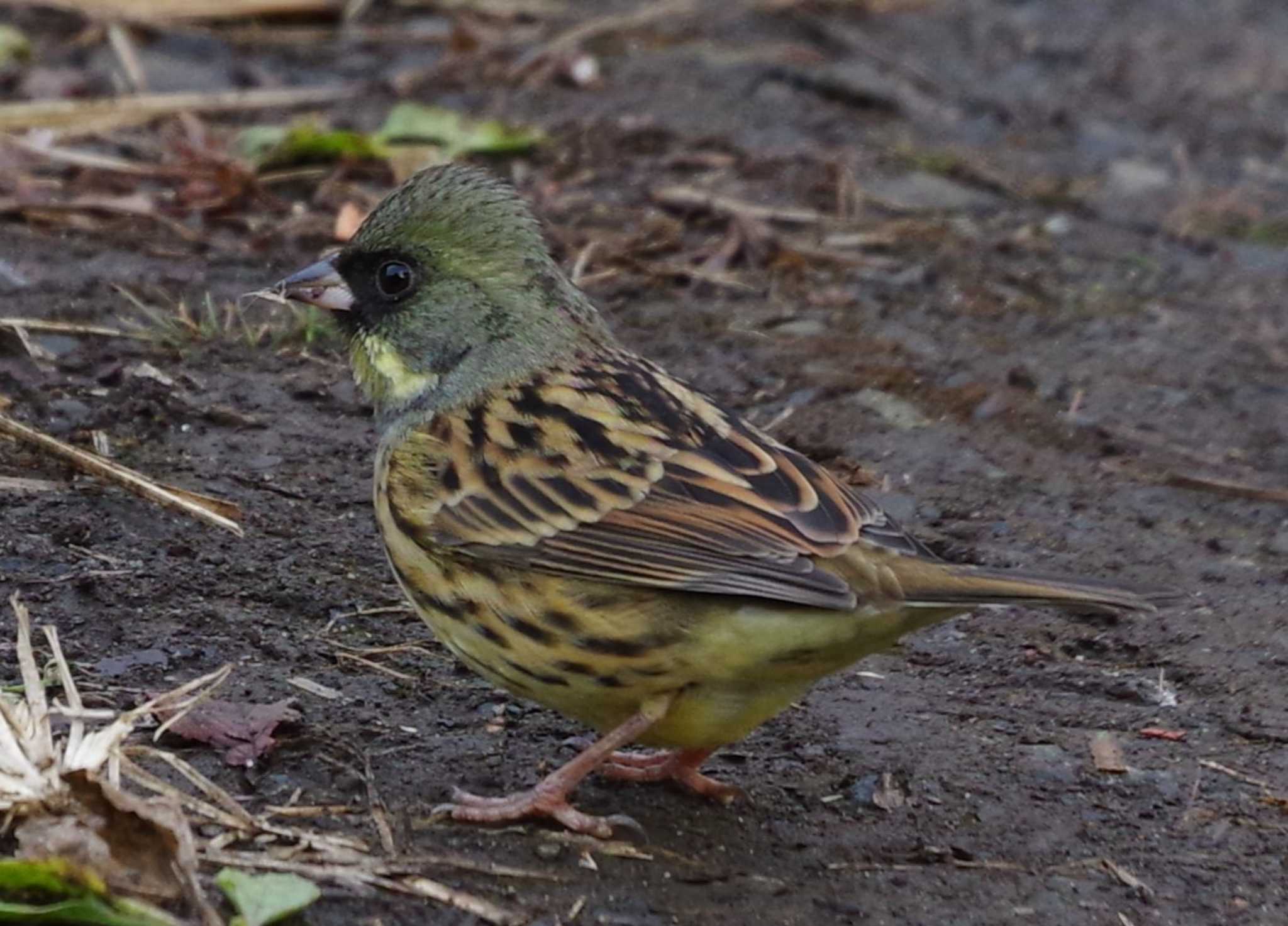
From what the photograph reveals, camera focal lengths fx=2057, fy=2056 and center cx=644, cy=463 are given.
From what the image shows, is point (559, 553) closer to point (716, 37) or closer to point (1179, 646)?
point (1179, 646)

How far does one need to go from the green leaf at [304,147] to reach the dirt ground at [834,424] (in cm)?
10

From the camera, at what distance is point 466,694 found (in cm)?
538

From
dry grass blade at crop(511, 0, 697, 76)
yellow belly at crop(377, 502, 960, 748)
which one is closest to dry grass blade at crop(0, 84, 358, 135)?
dry grass blade at crop(511, 0, 697, 76)

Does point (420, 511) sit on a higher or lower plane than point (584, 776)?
higher

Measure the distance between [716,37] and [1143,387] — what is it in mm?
4135

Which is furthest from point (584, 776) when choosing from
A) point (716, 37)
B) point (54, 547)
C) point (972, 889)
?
point (716, 37)

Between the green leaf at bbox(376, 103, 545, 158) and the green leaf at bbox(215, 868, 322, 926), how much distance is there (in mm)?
5151

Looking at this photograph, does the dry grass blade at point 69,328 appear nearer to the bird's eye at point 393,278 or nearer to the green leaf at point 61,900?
the bird's eye at point 393,278

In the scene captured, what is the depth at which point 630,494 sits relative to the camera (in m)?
4.84

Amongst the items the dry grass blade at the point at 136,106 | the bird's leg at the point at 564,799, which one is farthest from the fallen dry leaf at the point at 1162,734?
the dry grass blade at the point at 136,106

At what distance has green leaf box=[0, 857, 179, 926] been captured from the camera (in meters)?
3.86

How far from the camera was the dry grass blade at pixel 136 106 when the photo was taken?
872cm

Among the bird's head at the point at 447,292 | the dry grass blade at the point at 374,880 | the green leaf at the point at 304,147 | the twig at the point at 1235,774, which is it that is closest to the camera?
the dry grass blade at the point at 374,880

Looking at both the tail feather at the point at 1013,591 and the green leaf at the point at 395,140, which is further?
the green leaf at the point at 395,140
